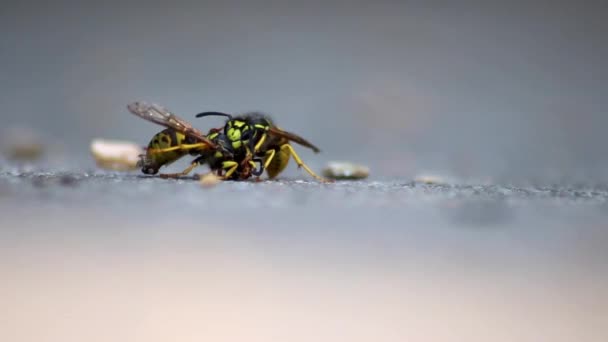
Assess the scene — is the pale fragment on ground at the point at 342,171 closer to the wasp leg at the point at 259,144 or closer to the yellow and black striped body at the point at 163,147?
the wasp leg at the point at 259,144

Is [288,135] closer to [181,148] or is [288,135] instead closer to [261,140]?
[261,140]

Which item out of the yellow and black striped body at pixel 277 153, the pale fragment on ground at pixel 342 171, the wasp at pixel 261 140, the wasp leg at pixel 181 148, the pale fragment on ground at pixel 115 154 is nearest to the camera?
the wasp leg at pixel 181 148

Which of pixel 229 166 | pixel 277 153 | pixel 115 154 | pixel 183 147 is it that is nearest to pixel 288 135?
pixel 277 153

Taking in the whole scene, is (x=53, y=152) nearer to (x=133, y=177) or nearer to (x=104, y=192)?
(x=133, y=177)

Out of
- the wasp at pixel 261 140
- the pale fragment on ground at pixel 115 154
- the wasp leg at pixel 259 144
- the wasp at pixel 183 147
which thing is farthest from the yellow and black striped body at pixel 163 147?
the pale fragment on ground at pixel 115 154

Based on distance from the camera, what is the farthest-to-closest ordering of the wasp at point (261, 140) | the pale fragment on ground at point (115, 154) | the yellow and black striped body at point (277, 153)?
the pale fragment on ground at point (115, 154) < the yellow and black striped body at point (277, 153) < the wasp at point (261, 140)

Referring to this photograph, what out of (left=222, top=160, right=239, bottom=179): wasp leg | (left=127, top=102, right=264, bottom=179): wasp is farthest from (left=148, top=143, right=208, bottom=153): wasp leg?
(left=222, top=160, right=239, bottom=179): wasp leg

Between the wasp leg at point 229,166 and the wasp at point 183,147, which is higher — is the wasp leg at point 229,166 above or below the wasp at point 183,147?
below
